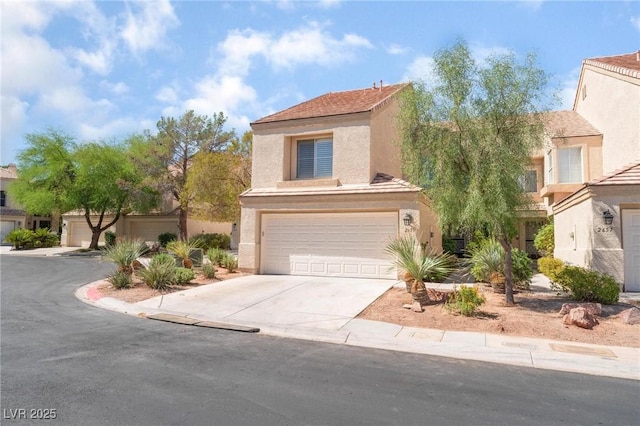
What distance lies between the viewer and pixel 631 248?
40.4ft

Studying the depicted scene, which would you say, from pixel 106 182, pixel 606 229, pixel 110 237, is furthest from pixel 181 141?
pixel 606 229

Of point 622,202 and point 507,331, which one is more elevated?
point 622,202

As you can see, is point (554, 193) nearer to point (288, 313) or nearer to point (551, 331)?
point (551, 331)

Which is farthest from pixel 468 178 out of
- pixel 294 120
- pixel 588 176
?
pixel 588 176

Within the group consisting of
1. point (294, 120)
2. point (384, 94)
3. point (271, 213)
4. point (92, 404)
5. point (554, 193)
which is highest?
point (384, 94)

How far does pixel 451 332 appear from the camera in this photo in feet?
28.9

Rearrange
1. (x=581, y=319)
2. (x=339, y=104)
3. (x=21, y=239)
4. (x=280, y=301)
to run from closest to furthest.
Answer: (x=581, y=319)
(x=280, y=301)
(x=339, y=104)
(x=21, y=239)

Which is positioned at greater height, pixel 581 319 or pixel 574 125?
pixel 574 125

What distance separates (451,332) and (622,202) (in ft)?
24.6

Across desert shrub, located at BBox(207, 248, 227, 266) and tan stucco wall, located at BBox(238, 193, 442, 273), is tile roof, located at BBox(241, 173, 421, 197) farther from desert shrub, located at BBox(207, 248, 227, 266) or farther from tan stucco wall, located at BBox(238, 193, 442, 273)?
desert shrub, located at BBox(207, 248, 227, 266)

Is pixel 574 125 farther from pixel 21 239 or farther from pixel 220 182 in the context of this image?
pixel 21 239

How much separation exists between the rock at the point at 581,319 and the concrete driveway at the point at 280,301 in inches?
181

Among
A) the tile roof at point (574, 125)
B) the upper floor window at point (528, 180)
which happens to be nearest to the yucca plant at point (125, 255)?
the upper floor window at point (528, 180)

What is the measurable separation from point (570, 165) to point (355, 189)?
12.6 metres
